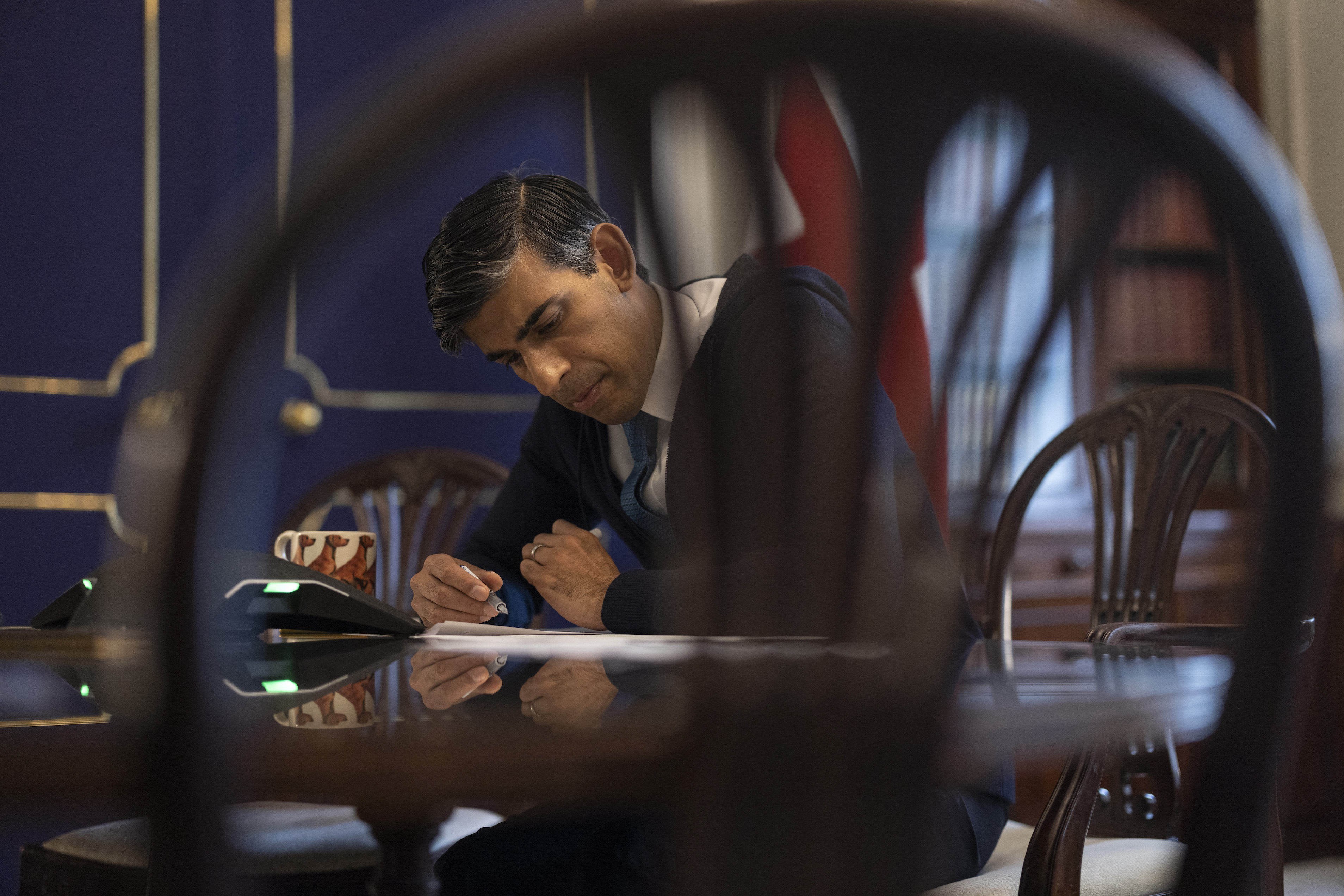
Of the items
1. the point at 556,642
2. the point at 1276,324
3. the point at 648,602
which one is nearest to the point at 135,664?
the point at 556,642

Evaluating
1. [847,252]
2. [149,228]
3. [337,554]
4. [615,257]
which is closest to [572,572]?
[337,554]

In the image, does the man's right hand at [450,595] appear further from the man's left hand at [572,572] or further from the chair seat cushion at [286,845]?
the chair seat cushion at [286,845]

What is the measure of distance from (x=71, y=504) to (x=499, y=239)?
139 cm

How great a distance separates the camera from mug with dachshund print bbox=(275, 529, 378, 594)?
43.0 inches

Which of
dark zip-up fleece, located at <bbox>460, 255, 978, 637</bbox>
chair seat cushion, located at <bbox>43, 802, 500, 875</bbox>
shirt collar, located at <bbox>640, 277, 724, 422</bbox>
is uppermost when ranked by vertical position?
shirt collar, located at <bbox>640, 277, 724, 422</bbox>

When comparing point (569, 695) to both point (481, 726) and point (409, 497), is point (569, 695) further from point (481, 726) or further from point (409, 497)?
point (409, 497)

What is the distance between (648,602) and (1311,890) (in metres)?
2.36

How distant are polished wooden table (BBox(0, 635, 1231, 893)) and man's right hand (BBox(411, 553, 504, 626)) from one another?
1.76 ft

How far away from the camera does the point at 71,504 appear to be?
2062 mm

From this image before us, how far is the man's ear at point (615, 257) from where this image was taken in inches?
47.7

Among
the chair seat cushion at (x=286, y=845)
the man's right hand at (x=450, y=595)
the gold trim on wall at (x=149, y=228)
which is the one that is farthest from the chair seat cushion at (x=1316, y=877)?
the gold trim on wall at (x=149, y=228)

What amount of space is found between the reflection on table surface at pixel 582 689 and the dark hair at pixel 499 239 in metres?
0.48

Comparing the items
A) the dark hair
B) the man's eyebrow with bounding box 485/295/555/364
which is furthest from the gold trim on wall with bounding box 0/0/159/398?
the man's eyebrow with bounding box 485/295/555/364

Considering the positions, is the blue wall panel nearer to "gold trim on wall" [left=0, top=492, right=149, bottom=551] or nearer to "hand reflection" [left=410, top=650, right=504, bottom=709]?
"gold trim on wall" [left=0, top=492, right=149, bottom=551]
